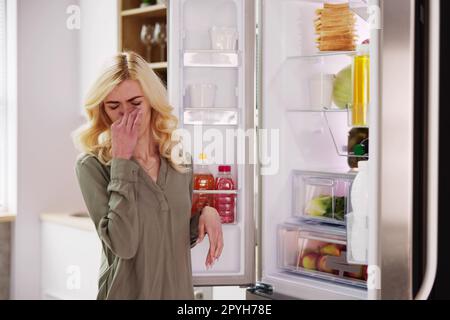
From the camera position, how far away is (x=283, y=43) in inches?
65.8

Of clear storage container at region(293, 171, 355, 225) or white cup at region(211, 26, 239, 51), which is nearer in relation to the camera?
white cup at region(211, 26, 239, 51)

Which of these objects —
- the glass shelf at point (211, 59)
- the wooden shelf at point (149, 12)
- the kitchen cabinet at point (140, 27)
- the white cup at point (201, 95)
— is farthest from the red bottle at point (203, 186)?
the wooden shelf at point (149, 12)

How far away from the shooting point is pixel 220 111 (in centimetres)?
158

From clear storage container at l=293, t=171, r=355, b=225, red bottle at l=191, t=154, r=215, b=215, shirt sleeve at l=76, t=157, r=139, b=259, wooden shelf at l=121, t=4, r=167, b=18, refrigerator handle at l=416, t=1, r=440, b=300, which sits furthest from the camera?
wooden shelf at l=121, t=4, r=167, b=18

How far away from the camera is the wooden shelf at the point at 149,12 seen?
7.73ft

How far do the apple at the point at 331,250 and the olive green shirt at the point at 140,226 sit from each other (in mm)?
472

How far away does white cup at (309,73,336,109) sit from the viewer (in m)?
1.67

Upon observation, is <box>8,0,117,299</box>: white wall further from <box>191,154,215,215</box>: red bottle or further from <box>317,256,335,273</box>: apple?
<box>317,256,335,273</box>: apple

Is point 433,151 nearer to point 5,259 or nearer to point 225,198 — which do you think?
point 225,198

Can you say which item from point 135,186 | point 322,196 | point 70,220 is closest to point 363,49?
point 322,196

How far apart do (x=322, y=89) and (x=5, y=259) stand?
106 cm

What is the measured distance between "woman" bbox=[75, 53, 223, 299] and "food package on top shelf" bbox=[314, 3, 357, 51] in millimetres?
558

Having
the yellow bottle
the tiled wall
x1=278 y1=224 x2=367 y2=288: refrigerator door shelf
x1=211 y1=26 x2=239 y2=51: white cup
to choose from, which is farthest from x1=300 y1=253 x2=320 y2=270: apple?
the tiled wall
